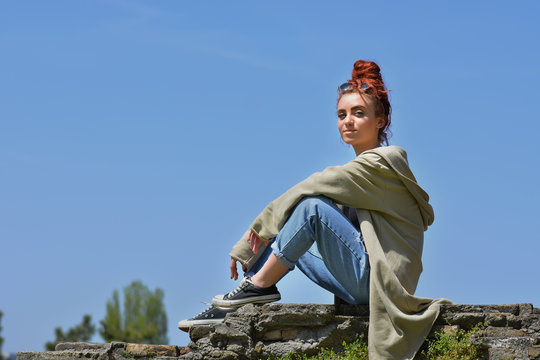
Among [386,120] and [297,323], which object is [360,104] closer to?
[386,120]

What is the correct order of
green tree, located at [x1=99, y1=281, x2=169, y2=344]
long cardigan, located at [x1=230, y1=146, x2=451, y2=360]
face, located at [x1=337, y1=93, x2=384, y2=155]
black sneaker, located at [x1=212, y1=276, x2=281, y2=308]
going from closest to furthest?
long cardigan, located at [x1=230, y1=146, x2=451, y2=360] → black sneaker, located at [x1=212, y1=276, x2=281, y2=308] → face, located at [x1=337, y1=93, x2=384, y2=155] → green tree, located at [x1=99, y1=281, x2=169, y2=344]

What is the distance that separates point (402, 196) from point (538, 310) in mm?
1211

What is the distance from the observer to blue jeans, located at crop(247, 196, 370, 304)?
451 cm

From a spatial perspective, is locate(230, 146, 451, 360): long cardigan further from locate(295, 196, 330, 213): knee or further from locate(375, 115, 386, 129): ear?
locate(375, 115, 386, 129): ear

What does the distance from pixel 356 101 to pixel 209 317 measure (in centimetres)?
188

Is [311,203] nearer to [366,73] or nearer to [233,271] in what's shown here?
[233,271]

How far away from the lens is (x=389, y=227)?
4664 mm

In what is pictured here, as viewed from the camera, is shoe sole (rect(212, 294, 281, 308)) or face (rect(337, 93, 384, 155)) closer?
shoe sole (rect(212, 294, 281, 308))

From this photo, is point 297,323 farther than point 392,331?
Yes

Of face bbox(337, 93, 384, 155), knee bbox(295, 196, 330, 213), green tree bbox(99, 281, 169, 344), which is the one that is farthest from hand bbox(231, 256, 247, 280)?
green tree bbox(99, 281, 169, 344)

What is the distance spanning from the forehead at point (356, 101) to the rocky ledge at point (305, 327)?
4.76 feet

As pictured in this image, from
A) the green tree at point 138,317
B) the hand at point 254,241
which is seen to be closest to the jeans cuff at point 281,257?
the hand at point 254,241

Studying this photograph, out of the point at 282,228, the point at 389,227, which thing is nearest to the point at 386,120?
the point at 389,227

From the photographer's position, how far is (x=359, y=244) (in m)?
4.54
